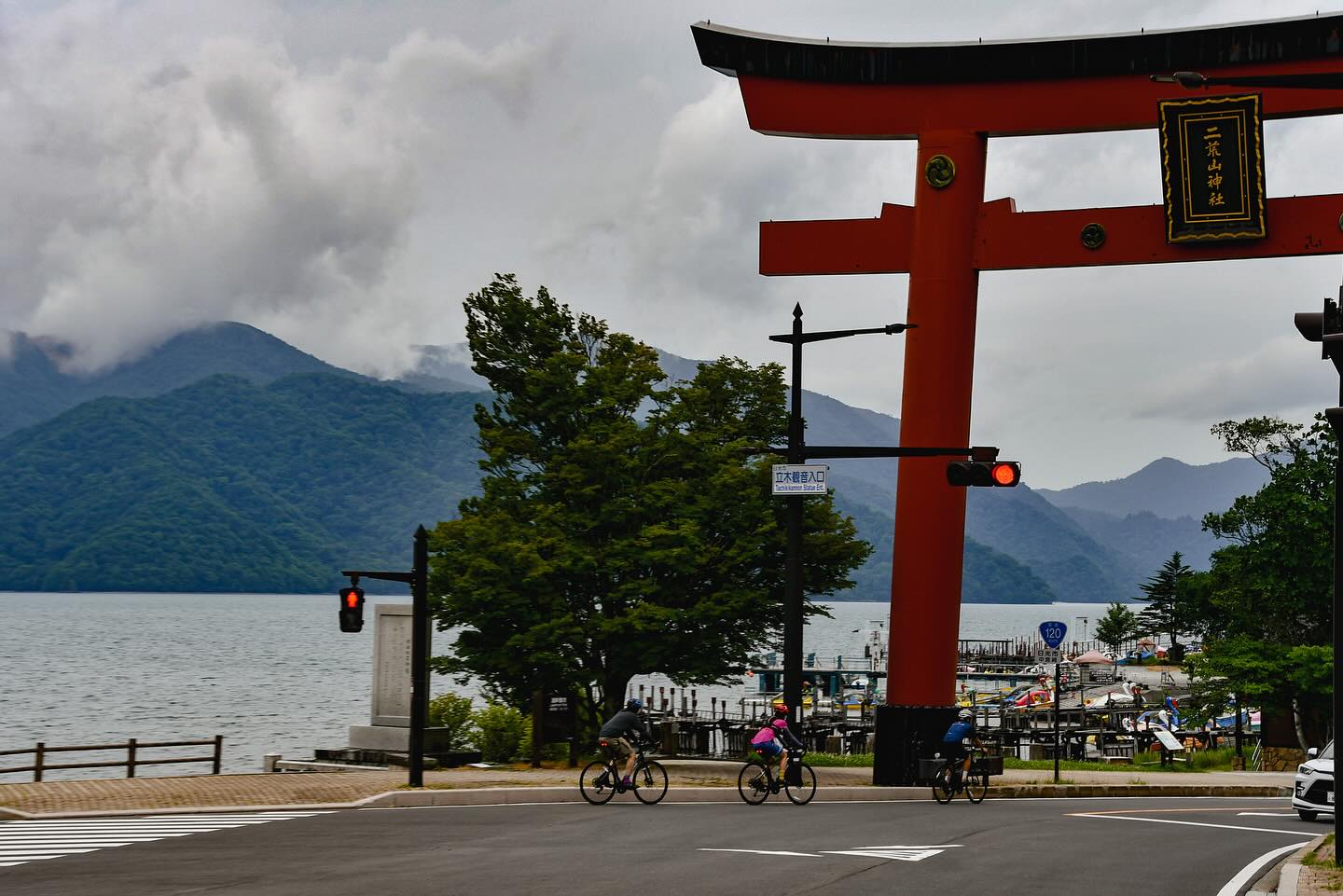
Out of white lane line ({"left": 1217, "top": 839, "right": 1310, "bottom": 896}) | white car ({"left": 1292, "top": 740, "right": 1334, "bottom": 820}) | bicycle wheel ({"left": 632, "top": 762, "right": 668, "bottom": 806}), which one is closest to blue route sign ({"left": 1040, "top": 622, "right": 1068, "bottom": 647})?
white car ({"left": 1292, "top": 740, "right": 1334, "bottom": 820})

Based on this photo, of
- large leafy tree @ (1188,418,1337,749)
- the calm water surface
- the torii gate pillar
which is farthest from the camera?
the calm water surface

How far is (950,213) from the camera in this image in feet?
90.2

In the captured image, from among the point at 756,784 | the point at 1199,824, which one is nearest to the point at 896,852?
the point at 756,784

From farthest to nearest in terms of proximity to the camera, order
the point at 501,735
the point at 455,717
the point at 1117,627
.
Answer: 1. the point at 1117,627
2. the point at 455,717
3. the point at 501,735

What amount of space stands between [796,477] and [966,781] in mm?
6196

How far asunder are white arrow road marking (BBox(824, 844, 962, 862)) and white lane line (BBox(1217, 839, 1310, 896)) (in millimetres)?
3199

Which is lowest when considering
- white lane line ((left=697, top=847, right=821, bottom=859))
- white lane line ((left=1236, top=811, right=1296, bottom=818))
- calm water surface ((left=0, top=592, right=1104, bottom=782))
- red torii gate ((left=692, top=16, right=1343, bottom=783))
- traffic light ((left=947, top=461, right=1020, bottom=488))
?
calm water surface ((left=0, top=592, right=1104, bottom=782))

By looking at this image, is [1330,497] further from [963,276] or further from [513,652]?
[513,652]

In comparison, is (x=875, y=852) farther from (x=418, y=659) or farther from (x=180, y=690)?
(x=180, y=690)

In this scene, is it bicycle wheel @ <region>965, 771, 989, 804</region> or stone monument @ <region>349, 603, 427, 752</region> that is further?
stone monument @ <region>349, 603, 427, 752</region>

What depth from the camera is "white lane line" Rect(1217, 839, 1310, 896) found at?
13777 mm

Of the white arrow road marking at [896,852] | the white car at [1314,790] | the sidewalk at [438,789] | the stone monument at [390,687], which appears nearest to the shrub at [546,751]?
the sidewalk at [438,789]

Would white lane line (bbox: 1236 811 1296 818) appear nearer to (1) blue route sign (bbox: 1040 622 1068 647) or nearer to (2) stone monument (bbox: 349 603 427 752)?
(1) blue route sign (bbox: 1040 622 1068 647)

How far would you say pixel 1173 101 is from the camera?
85.5 feet
